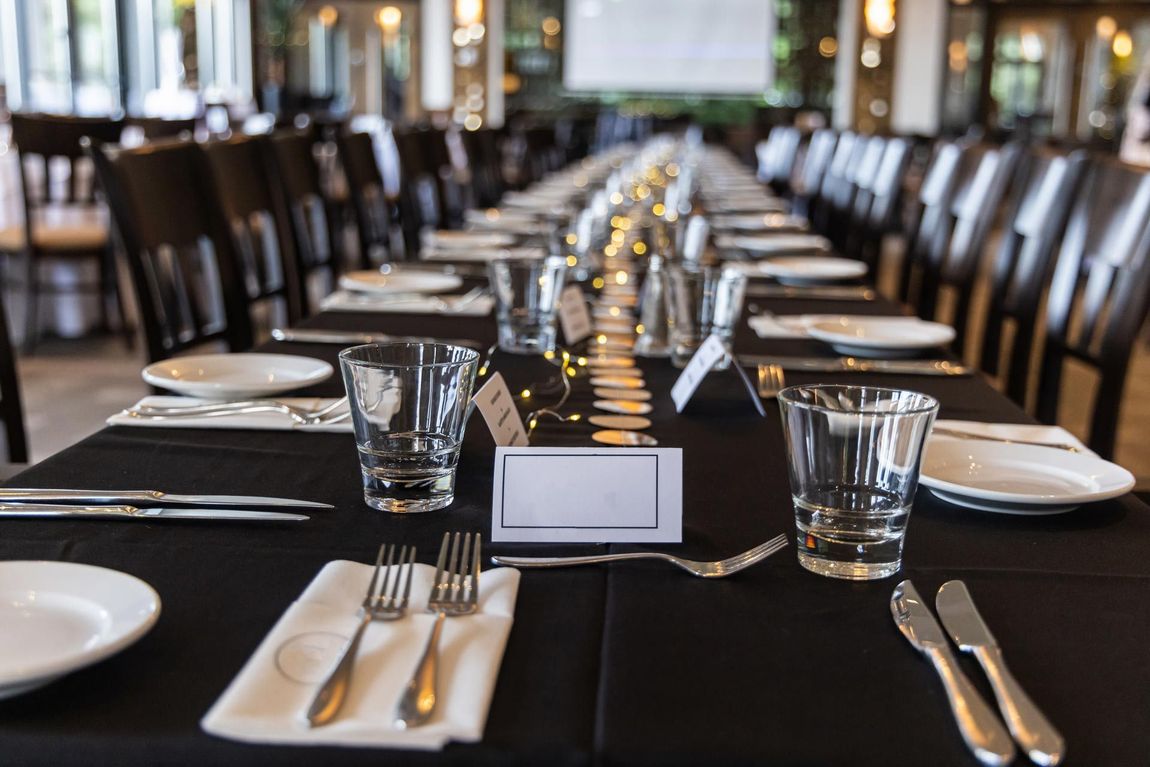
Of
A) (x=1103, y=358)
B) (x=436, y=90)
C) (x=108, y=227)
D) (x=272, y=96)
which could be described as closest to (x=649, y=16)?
(x=436, y=90)

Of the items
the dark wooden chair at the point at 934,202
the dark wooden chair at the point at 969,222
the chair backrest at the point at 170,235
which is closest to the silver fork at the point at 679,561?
the chair backrest at the point at 170,235

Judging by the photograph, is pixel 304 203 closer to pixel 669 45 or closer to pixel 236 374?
pixel 236 374

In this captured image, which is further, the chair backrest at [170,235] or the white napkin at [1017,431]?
the chair backrest at [170,235]

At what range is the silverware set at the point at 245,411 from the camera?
1.21 m

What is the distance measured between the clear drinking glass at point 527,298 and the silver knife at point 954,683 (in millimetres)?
817

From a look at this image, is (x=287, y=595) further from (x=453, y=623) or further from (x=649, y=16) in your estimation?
(x=649, y=16)

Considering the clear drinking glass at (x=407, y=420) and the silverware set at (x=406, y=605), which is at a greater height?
the clear drinking glass at (x=407, y=420)

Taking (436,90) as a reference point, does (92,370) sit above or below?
below

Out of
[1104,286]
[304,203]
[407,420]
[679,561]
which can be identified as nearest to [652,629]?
[679,561]

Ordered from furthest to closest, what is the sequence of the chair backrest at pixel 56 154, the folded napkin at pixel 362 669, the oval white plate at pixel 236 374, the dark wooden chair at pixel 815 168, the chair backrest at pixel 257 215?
the dark wooden chair at pixel 815 168, the chair backrest at pixel 56 154, the chair backrest at pixel 257 215, the oval white plate at pixel 236 374, the folded napkin at pixel 362 669

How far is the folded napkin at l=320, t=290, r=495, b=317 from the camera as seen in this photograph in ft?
6.39

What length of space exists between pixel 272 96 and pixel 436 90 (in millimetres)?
1939

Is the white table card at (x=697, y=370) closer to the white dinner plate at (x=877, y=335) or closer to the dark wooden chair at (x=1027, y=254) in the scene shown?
the white dinner plate at (x=877, y=335)

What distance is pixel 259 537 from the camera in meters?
0.89
